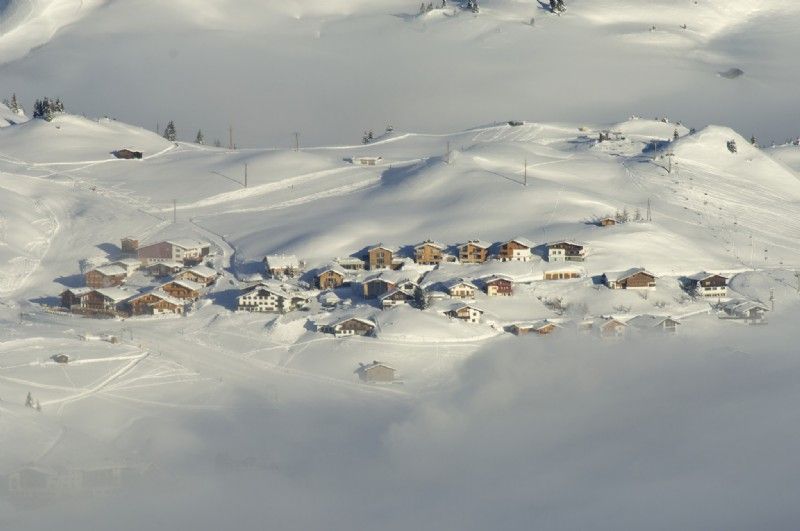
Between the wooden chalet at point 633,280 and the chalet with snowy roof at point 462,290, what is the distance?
464 cm

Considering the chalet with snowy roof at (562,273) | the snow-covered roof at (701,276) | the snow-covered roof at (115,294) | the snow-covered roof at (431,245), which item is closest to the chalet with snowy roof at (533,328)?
the chalet with snowy roof at (562,273)

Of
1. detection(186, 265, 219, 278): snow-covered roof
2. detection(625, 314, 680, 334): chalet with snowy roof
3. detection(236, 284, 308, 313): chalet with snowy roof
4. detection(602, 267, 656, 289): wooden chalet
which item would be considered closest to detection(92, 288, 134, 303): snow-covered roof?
detection(186, 265, 219, 278): snow-covered roof

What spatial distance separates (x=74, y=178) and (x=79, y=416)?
26.8 metres

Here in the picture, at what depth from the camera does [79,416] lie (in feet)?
140

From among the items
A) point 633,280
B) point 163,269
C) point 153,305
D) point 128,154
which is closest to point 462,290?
point 633,280

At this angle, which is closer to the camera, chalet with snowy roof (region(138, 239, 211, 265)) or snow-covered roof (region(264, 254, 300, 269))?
snow-covered roof (region(264, 254, 300, 269))

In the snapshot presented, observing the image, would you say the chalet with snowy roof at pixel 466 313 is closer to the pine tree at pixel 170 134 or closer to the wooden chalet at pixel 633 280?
the wooden chalet at pixel 633 280

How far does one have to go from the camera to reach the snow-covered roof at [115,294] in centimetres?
5128

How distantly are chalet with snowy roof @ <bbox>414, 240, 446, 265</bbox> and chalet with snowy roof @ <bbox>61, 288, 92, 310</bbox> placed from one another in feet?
36.9

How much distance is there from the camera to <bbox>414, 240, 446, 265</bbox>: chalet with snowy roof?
54906 millimetres

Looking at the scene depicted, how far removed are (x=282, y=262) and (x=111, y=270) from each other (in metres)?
5.95

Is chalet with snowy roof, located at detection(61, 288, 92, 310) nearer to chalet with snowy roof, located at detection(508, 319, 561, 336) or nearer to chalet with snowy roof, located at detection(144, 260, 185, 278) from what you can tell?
chalet with snowy roof, located at detection(144, 260, 185, 278)

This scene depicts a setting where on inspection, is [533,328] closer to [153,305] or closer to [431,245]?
[431,245]

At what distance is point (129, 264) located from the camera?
55.9 m
